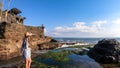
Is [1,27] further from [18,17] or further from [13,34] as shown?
[18,17]

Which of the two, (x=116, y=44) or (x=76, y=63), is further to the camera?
(x=116, y=44)

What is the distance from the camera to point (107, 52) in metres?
23.8

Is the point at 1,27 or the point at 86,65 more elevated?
the point at 1,27

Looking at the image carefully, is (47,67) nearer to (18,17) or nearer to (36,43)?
(36,43)

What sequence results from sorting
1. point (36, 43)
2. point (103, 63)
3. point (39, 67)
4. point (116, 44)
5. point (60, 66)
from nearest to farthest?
1. point (39, 67)
2. point (60, 66)
3. point (103, 63)
4. point (116, 44)
5. point (36, 43)

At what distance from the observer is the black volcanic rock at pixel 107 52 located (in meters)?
22.8

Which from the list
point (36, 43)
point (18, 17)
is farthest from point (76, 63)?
point (18, 17)

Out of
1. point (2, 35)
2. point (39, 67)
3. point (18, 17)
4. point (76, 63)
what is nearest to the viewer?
point (39, 67)

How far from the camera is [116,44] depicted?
80.5ft

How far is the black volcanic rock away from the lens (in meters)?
22.8

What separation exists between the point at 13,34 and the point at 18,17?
90.8 ft

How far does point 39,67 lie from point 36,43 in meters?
27.5

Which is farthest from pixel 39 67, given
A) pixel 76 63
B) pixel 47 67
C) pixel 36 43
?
pixel 36 43

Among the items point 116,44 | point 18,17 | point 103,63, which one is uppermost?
point 18,17
